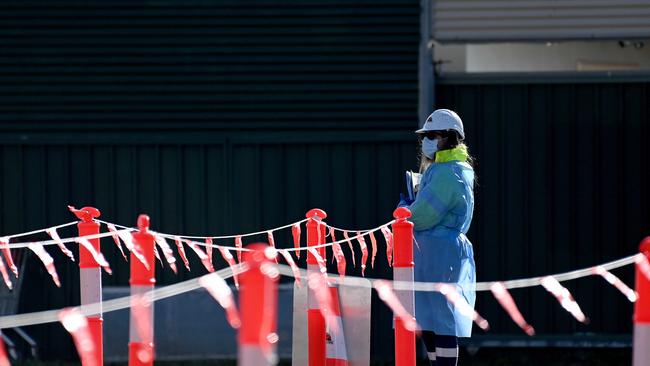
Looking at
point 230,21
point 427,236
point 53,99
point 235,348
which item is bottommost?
point 235,348

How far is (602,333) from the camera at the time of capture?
34.4 ft

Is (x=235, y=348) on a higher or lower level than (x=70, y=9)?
lower

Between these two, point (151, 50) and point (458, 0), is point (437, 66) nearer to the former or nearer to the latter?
point (458, 0)

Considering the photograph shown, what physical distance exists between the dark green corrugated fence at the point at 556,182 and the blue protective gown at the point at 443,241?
318cm

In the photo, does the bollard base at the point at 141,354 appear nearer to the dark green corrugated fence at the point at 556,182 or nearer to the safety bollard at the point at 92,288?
the safety bollard at the point at 92,288

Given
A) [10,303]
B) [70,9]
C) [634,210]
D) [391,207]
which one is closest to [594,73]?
[634,210]

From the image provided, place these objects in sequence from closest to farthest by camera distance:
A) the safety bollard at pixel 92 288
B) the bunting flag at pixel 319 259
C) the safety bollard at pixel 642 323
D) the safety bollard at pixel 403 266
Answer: the safety bollard at pixel 642 323 → the safety bollard at pixel 92 288 → the safety bollard at pixel 403 266 → the bunting flag at pixel 319 259

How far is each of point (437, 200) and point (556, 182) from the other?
357 centimetres

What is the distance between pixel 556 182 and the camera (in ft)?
34.4

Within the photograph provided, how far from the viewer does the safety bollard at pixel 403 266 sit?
671cm

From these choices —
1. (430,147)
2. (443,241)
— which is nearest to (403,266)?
(443,241)

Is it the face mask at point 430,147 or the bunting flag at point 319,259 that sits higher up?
the face mask at point 430,147

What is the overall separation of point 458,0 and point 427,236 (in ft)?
11.6

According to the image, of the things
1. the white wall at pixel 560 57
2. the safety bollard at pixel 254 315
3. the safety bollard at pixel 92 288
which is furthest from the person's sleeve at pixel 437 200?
the white wall at pixel 560 57
